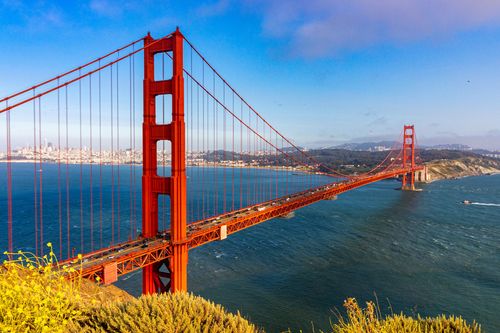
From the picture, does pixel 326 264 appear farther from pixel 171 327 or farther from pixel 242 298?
pixel 171 327

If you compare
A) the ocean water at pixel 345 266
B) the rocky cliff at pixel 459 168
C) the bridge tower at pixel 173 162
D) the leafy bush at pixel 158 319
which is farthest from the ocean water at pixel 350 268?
the rocky cliff at pixel 459 168

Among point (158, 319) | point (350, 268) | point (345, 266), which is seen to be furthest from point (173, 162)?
point (345, 266)

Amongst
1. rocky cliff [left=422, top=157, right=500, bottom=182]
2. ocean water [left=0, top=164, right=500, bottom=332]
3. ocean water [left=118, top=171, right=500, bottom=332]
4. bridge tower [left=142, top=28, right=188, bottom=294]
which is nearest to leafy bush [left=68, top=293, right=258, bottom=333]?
ocean water [left=0, top=164, right=500, bottom=332]

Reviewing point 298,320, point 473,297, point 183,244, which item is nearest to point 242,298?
point 298,320

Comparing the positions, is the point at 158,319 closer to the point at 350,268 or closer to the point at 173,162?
the point at 173,162

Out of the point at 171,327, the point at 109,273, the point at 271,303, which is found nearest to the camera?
the point at 171,327
